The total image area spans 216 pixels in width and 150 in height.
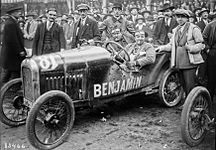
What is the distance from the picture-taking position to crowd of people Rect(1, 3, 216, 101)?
4.32 meters

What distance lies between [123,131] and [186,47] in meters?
1.54

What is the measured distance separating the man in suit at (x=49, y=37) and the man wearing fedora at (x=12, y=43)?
0.34 m

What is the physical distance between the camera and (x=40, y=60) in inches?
150

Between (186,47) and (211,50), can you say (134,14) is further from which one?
(186,47)

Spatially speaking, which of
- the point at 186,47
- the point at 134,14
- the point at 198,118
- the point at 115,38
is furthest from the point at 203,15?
the point at 198,118

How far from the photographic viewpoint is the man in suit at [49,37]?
5.50 metres

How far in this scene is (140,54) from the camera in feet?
16.0

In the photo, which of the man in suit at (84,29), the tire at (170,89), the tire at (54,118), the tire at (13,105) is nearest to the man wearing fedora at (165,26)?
the tire at (170,89)

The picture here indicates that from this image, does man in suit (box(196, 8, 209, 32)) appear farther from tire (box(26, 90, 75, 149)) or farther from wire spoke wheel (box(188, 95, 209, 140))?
tire (box(26, 90, 75, 149))

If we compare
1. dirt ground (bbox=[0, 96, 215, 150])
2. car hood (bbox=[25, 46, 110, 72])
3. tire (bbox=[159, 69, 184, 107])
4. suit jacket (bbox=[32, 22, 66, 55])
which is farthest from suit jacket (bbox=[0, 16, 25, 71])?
tire (bbox=[159, 69, 184, 107])

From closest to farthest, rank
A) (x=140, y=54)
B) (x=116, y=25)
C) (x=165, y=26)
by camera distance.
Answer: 1. (x=140, y=54)
2. (x=116, y=25)
3. (x=165, y=26)

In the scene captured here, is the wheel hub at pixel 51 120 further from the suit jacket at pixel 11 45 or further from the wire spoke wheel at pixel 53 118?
the suit jacket at pixel 11 45

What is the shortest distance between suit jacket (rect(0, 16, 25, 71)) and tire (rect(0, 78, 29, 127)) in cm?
108

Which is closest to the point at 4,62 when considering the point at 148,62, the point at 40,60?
the point at 40,60
